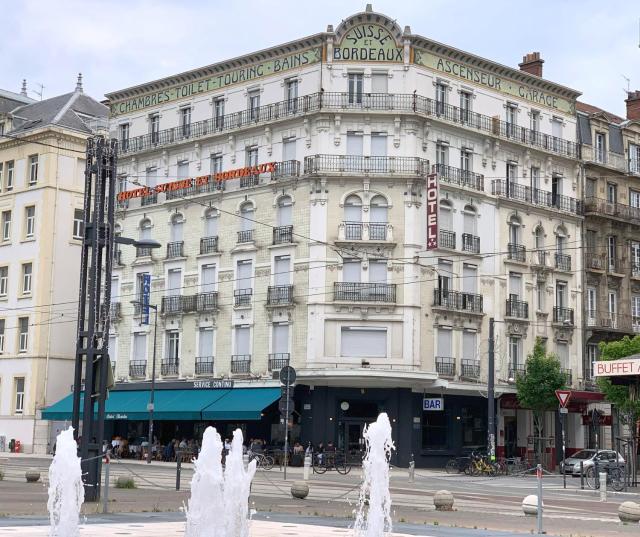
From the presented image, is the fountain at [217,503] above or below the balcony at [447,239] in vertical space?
below

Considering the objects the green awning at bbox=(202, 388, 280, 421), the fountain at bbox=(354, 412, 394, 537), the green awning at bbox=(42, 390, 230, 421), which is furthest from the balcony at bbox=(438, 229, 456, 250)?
the fountain at bbox=(354, 412, 394, 537)

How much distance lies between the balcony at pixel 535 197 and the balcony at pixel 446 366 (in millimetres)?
9013

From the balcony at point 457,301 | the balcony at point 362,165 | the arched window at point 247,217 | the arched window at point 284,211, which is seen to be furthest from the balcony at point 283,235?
the balcony at point 457,301

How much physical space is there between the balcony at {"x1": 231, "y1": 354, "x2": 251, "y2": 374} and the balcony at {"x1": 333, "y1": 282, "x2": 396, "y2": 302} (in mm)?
5501

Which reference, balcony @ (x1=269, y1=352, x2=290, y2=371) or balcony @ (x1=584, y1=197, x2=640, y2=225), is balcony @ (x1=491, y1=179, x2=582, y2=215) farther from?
balcony @ (x1=269, y1=352, x2=290, y2=371)

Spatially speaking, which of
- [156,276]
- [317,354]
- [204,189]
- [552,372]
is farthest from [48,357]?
[552,372]

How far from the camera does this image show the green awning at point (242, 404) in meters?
49.5

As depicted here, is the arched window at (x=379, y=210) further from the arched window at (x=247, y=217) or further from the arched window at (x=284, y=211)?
the arched window at (x=247, y=217)

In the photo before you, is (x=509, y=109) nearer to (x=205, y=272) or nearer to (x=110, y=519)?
(x=205, y=272)

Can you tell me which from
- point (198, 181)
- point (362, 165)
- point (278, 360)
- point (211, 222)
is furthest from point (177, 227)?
point (362, 165)

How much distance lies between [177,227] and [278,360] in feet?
33.7

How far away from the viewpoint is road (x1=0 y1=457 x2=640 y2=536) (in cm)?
2111

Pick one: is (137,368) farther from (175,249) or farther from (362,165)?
(362,165)

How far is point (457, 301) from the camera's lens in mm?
52656
